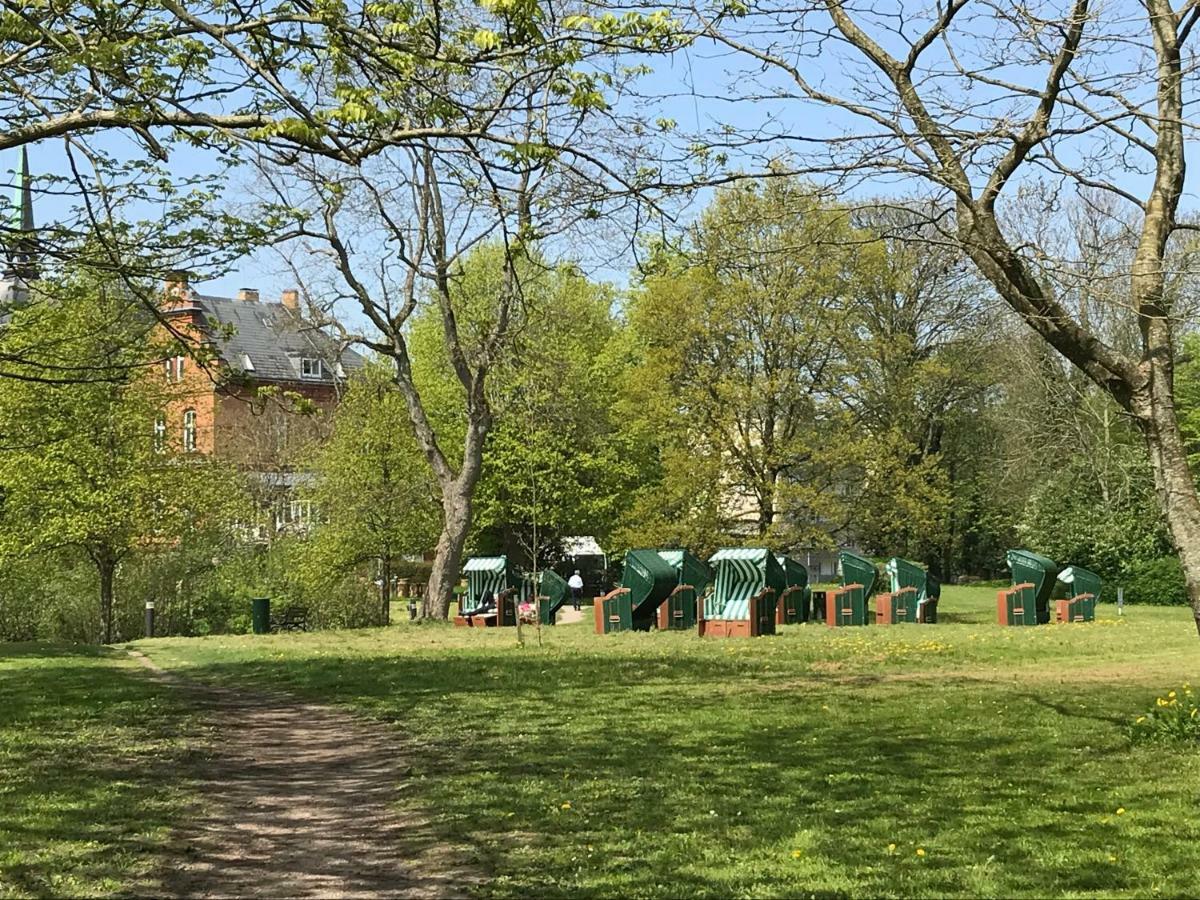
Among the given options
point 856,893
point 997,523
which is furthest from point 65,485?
point 997,523

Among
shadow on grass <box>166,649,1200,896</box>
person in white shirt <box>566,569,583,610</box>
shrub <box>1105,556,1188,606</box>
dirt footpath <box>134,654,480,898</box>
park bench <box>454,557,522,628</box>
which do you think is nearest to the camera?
shadow on grass <box>166,649,1200,896</box>

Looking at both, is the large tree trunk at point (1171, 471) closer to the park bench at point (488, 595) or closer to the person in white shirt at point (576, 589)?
the park bench at point (488, 595)

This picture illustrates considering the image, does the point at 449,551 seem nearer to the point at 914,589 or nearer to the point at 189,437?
the point at 189,437

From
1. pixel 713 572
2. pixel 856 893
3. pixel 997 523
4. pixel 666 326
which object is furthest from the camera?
pixel 997 523

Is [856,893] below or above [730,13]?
below

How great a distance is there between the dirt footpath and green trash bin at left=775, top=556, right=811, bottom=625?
59.3 feet

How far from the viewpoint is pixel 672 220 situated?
10086mm

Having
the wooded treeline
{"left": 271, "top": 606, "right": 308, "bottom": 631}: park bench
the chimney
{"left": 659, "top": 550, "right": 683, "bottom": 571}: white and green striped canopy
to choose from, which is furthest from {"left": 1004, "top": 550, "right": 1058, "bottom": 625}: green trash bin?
the chimney

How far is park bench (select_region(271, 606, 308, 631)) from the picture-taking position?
33.6 metres

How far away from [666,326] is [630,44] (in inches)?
1068

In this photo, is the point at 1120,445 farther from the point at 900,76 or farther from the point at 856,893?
the point at 856,893

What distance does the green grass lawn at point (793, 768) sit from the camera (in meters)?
6.28

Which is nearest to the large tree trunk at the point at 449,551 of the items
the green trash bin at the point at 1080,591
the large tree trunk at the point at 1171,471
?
the green trash bin at the point at 1080,591

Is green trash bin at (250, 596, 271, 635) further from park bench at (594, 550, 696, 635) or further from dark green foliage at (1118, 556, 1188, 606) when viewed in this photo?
dark green foliage at (1118, 556, 1188, 606)
